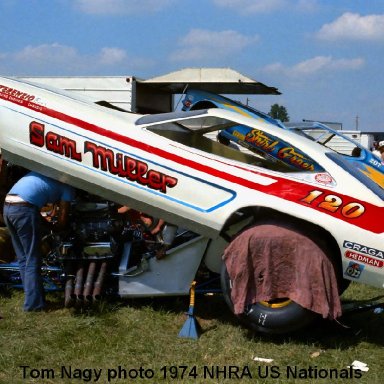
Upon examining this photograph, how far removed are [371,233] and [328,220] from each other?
354 mm

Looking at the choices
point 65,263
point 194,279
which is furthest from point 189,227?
point 65,263

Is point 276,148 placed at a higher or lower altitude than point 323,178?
higher

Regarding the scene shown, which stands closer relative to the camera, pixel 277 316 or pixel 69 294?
pixel 277 316

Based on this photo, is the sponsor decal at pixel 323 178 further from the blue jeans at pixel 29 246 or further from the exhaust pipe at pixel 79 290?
the blue jeans at pixel 29 246

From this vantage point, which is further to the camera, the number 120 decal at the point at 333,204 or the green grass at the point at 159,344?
the number 120 decal at the point at 333,204

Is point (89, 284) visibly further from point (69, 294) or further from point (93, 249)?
point (93, 249)

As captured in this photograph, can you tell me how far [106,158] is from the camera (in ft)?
17.6

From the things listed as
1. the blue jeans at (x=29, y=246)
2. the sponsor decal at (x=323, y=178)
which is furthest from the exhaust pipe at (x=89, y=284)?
the sponsor decal at (x=323, y=178)

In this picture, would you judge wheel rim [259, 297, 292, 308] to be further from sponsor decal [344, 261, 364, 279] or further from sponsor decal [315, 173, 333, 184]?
sponsor decal [315, 173, 333, 184]

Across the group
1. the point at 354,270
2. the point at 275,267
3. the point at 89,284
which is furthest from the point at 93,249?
the point at 354,270

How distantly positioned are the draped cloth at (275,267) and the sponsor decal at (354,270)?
0.57ft

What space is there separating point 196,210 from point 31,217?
1667mm

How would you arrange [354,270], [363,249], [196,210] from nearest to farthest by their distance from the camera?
[363,249], [354,270], [196,210]

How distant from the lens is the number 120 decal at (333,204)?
190 inches
